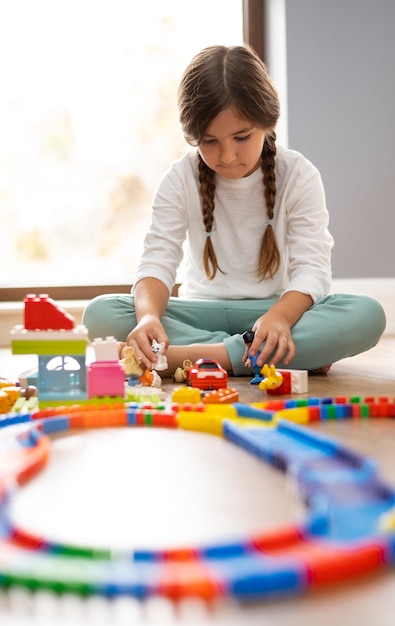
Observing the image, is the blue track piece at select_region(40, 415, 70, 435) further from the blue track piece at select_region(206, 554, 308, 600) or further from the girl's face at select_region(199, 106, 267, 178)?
the girl's face at select_region(199, 106, 267, 178)

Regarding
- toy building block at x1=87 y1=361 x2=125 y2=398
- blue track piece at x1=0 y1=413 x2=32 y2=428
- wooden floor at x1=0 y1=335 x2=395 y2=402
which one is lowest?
wooden floor at x1=0 y1=335 x2=395 y2=402

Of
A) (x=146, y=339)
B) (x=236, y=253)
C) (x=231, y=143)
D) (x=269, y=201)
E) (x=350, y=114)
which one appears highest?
(x=350, y=114)

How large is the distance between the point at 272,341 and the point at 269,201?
0.40 metres

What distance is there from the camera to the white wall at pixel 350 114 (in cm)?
245

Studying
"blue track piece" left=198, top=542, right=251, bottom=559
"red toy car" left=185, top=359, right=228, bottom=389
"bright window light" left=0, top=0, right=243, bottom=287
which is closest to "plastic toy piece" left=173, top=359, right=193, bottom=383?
"red toy car" left=185, top=359, right=228, bottom=389

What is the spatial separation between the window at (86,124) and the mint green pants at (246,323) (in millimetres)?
1016

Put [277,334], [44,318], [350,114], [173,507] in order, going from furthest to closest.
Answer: [350,114] → [277,334] → [44,318] → [173,507]

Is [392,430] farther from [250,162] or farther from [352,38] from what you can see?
[352,38]

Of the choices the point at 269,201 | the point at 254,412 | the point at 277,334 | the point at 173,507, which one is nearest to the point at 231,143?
the point at 269,201

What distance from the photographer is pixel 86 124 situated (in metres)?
2.66

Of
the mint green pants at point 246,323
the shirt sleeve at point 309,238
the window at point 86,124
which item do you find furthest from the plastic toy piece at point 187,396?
the window at point 86,124

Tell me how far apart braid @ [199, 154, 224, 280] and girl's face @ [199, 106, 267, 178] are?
0.09 m

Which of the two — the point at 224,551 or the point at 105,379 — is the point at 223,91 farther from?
the point at 224,551

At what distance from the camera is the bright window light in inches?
104
